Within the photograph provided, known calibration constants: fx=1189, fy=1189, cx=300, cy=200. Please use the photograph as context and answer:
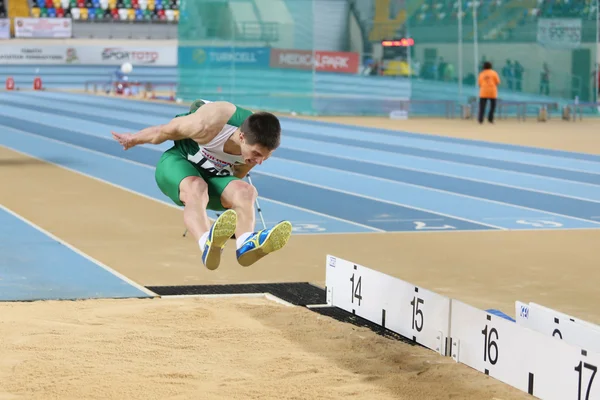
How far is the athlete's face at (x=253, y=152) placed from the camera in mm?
6461

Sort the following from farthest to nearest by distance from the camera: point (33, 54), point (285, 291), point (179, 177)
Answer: point (33, 54), point (285, 291), point (179, 177)

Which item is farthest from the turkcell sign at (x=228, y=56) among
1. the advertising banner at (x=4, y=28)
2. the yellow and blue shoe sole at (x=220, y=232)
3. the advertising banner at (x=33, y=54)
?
the yellow and blue shoe sole at (x=220, y=232)

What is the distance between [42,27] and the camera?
4534cm

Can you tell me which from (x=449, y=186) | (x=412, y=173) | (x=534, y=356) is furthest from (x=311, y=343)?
(x=412, y=173)

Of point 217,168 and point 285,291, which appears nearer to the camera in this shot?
point 217,168

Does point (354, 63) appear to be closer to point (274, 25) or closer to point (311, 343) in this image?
point (274, 25)

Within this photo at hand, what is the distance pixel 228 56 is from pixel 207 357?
78.9 feet

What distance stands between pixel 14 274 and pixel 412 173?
8536 millimetres

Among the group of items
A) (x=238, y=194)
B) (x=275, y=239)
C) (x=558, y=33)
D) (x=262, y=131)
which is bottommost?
(x=275, y=239)

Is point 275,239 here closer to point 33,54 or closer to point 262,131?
point 262,131

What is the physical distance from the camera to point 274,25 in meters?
29.0

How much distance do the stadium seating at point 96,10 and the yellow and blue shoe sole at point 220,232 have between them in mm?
42389

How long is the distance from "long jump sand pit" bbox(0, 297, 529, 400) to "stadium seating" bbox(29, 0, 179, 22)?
137 ft

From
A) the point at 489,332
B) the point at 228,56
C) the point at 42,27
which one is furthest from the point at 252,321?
Result: the point at 42,27
